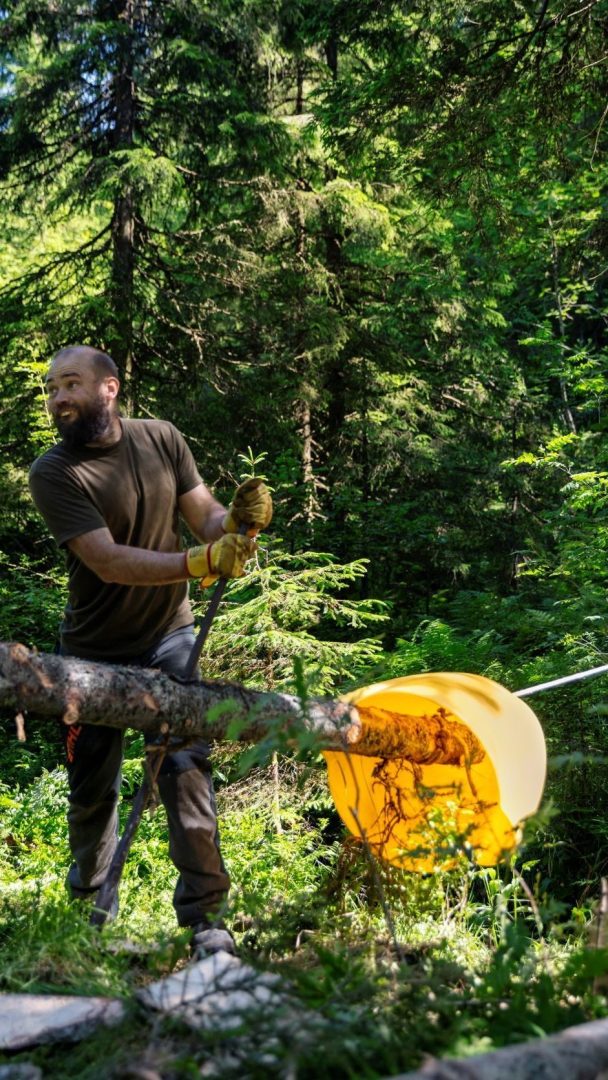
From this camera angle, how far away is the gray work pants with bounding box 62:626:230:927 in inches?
134

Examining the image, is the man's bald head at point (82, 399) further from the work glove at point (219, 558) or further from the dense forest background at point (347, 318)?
the dense forest background at point (347, 318)

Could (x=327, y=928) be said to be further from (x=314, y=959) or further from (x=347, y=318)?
(x=347, y=318)

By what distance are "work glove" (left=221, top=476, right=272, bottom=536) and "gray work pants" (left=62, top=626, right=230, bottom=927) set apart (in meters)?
0.55

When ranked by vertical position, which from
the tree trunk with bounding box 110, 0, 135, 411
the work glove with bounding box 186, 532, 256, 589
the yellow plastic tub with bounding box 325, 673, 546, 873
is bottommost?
the yellow plastic tub with bounding box 325, 673, 546, 873

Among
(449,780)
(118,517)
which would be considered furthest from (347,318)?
(449,780)

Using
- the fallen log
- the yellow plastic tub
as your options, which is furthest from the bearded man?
the yellow plastic tub

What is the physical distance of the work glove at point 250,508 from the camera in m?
3.54

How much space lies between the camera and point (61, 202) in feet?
31.1

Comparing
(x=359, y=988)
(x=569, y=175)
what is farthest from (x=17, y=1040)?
(x=569, y=175)

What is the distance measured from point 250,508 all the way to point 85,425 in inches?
30.7

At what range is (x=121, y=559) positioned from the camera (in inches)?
136

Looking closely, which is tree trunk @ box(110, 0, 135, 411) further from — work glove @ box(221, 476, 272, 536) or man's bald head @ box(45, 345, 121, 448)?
work glove @ box(221, 476, 272, 536)

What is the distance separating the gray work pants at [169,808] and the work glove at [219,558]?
447mm

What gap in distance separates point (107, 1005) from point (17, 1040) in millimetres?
243
